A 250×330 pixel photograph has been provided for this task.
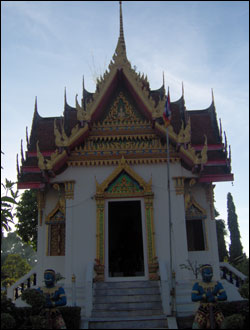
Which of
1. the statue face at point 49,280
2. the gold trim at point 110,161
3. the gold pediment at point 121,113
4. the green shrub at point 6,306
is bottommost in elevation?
the green shrub at point 6,306

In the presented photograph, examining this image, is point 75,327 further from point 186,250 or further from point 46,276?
point 186,250

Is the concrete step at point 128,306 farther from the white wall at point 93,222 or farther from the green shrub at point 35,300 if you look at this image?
the green shrub at point 35,300

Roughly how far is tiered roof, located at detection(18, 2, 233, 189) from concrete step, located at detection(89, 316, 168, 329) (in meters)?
3.72

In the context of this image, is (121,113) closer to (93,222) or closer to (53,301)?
(93,222)

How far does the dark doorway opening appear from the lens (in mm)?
12555

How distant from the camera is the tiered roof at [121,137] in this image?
9.60 m

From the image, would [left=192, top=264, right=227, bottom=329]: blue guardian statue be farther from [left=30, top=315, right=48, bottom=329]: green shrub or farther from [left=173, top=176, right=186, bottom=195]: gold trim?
[left=173, top=176, right=186, bottom=195]: gold trim

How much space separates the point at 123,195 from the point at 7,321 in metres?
4.44

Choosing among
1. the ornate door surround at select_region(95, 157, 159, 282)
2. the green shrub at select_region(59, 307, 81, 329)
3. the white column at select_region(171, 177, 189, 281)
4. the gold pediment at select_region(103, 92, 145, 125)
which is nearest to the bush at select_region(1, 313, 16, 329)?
the green shrub at select_region(59, 307, 81, 329)

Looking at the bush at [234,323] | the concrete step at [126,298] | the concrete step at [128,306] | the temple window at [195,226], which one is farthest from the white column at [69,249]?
the bush at [234,323]

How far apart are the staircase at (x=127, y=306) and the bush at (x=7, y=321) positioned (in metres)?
1.99

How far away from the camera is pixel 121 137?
1013 centimetres

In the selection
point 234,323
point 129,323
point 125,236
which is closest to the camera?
point 234,323

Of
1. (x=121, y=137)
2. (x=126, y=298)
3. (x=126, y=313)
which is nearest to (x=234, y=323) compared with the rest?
(x=126, y=313)
